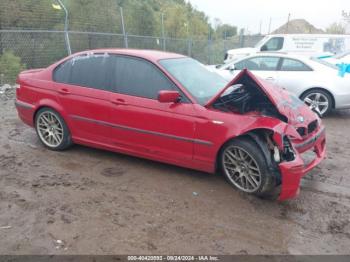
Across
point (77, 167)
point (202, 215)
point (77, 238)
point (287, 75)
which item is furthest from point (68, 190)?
point (287, 75)

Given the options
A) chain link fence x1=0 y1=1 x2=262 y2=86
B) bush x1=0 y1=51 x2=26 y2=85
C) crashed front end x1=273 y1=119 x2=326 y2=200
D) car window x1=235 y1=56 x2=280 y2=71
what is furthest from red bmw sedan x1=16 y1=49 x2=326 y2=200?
bush x1=0 y1=51 x2=26 y2=85

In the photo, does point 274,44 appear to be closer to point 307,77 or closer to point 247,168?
point 307,77

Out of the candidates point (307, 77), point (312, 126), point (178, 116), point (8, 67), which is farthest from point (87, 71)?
point (8, 67)

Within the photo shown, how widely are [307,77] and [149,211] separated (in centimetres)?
597

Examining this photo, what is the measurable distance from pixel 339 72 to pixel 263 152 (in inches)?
212

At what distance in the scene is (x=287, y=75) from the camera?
28.6 feet

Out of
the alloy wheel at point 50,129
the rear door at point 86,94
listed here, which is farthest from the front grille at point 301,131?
the alloy wheel at point 50,129

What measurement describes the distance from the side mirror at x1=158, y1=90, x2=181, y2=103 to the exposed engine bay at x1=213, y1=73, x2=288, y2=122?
1.58ft

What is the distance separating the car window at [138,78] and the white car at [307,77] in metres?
4.12

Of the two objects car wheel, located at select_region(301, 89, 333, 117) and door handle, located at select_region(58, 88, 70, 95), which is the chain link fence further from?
car wheel, located at select_region(301, 89, 333, 117)

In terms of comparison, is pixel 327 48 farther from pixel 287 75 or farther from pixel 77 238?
pixel 77 238

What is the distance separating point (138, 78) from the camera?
16.3ft

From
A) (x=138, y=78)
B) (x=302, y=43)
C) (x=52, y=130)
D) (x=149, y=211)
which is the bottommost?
(x=149, y=211)

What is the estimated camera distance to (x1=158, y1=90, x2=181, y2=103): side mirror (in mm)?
4406
